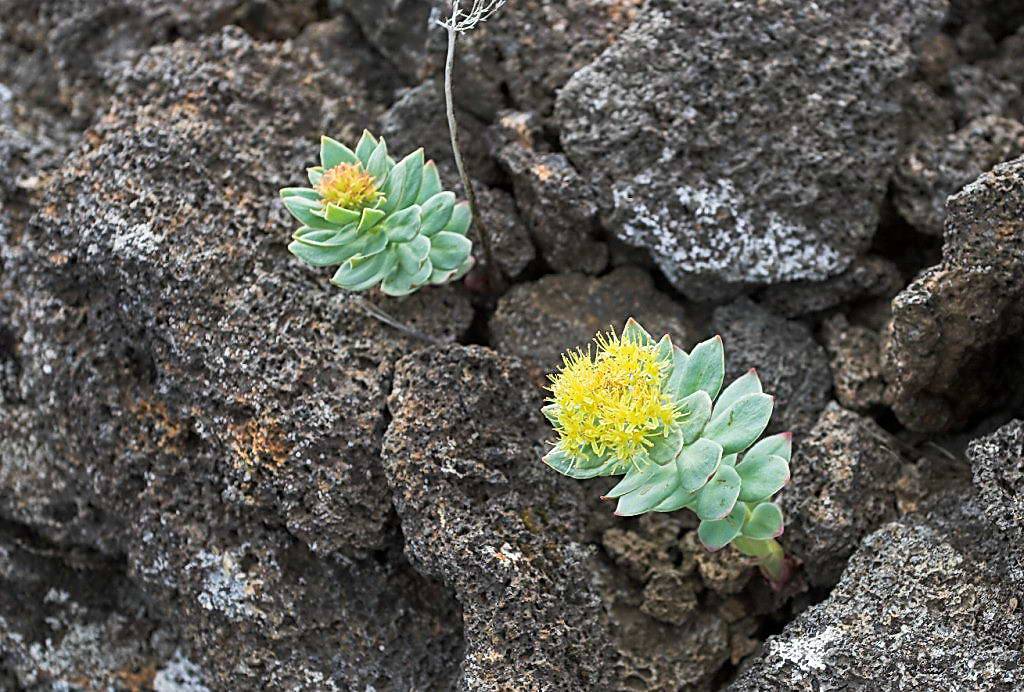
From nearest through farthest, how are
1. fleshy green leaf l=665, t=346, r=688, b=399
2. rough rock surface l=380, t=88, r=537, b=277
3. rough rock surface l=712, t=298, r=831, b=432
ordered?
fleshy green leaf l=665, t=346, r=688, b=399 < rough rock surface l=712, t=298, r=831, b=432 < rough rock surface l=380, t=88, r=537, b=277

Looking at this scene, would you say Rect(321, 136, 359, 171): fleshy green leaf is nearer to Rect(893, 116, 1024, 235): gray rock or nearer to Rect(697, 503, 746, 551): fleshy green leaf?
Rect(697, 503, 746, 551): fleshy green leaf

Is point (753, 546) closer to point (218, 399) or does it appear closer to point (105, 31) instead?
point (218, 399)

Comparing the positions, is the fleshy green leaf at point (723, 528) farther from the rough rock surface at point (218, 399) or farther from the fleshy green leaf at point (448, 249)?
the fleshy green leaf at point (448, 249)

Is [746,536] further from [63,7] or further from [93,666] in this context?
[63,7]

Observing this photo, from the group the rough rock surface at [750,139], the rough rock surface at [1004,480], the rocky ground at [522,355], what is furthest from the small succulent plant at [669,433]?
the rough rock surface at [750,139]

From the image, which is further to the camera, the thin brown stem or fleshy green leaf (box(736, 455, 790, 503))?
the thin brown stem

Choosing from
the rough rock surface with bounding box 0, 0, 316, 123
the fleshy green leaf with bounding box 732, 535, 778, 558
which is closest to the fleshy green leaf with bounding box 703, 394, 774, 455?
the fleshy green leaf with bounding box 732, 535, 778, 558

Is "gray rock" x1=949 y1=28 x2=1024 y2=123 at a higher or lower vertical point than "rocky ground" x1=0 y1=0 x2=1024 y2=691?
higher
